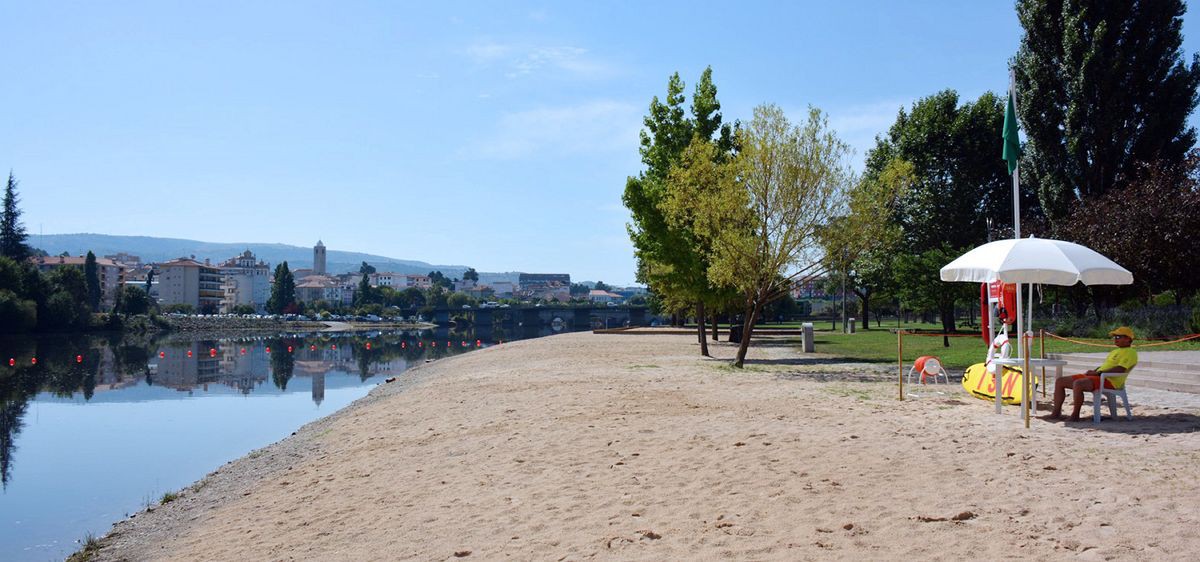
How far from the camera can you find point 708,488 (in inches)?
325

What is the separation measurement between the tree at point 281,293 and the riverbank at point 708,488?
161m

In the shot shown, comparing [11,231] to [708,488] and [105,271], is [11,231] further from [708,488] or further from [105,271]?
[708,488]

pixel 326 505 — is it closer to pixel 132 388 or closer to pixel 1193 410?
pixel 1193 410

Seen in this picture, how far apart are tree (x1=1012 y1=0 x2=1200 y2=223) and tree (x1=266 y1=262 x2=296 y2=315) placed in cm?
15350

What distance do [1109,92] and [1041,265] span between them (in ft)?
92.9

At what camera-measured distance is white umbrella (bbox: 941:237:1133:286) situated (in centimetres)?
1108

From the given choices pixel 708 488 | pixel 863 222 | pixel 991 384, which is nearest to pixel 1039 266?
pixel 991 384

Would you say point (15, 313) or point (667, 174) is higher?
point (667, 174)

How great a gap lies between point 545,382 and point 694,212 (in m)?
7.52

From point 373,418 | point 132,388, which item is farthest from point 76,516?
point 132,388

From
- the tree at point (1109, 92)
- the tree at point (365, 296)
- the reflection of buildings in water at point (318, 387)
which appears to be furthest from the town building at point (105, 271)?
the tree at point (1109, 92)

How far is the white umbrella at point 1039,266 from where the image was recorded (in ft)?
36.3

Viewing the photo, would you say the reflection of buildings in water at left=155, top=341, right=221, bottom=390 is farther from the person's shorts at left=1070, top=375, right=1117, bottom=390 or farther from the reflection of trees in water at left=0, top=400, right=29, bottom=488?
the person's shorts at left=1070, top=375, right=1117, bottom=390

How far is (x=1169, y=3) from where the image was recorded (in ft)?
110
